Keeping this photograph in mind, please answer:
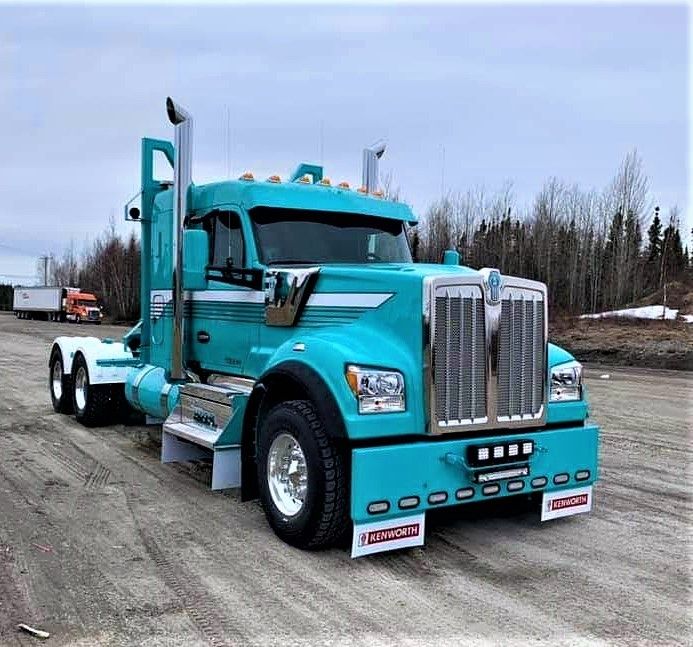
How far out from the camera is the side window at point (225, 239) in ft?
21.5

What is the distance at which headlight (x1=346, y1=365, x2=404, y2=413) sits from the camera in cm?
472

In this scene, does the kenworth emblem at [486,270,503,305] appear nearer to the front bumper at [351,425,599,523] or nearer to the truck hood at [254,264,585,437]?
the truck hood at [254,264,585,437]

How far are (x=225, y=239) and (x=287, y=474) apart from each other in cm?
247

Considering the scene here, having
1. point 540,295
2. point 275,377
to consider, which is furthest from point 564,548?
point 275,377

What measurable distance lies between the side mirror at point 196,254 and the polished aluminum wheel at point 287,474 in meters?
1.96

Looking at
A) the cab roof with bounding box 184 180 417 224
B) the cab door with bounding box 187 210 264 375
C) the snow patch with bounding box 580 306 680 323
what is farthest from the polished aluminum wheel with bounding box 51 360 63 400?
the snow patch with bounding box 580 306 680 323

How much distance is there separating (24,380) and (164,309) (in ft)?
27.4

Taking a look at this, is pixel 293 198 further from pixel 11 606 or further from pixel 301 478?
pixel 11 606

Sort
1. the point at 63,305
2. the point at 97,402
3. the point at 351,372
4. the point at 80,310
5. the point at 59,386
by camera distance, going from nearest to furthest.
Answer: the point at 351,372, the point at 97,402, the point at 59,386, the point at 80,310, the point at 63,305

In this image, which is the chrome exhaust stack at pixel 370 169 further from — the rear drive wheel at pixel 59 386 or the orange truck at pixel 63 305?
the orange truck at pixel 63 305

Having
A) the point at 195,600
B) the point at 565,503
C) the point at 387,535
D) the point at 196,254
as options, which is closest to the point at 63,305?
the point at 196,254

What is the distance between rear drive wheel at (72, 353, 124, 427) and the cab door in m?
2.83

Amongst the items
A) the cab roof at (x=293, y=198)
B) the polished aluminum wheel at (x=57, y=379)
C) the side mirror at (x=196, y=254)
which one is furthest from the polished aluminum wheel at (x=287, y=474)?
the polished aluminum wheel at (x=57, y=379)

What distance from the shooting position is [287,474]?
529cm
